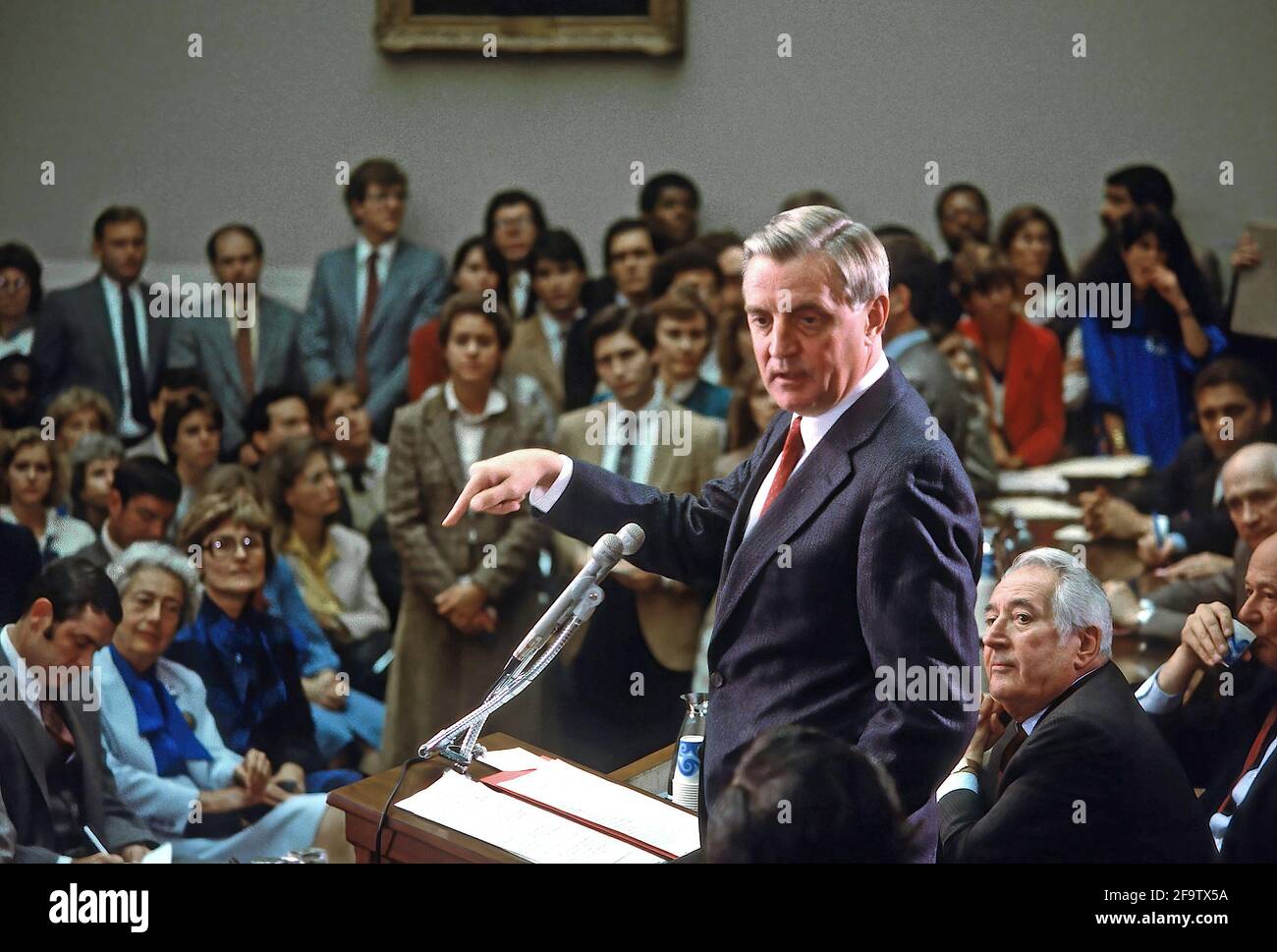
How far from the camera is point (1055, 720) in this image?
371 cm

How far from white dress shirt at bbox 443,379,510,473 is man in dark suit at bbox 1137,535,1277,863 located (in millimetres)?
2342

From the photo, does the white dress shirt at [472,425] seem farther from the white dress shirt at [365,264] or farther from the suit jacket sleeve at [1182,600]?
the suit jacket sleeve at [1182,600]

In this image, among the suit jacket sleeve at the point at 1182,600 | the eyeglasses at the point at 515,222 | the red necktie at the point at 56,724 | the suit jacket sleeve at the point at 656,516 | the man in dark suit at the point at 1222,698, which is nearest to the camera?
the suit jacket sleeve at the point at 656,516

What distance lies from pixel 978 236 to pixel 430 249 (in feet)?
6.62

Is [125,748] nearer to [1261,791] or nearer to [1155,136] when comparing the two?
[1261,791]

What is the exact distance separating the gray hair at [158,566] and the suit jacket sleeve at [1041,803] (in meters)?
2.85

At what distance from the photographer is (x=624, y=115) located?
6449 millimetres

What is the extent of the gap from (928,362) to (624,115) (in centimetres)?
162

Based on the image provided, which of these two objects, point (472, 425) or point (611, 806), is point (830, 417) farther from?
point (472, 425)

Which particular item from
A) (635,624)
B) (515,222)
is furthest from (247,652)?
(515,222)

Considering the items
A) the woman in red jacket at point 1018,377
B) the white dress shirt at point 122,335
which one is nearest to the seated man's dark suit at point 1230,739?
the woman in red jacket at point 1018,377

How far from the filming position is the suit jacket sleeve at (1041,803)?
363 cm

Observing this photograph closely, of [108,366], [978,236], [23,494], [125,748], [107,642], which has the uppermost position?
[978,236]

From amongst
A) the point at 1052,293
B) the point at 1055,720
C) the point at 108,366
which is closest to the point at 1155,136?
the point at 1052,293
